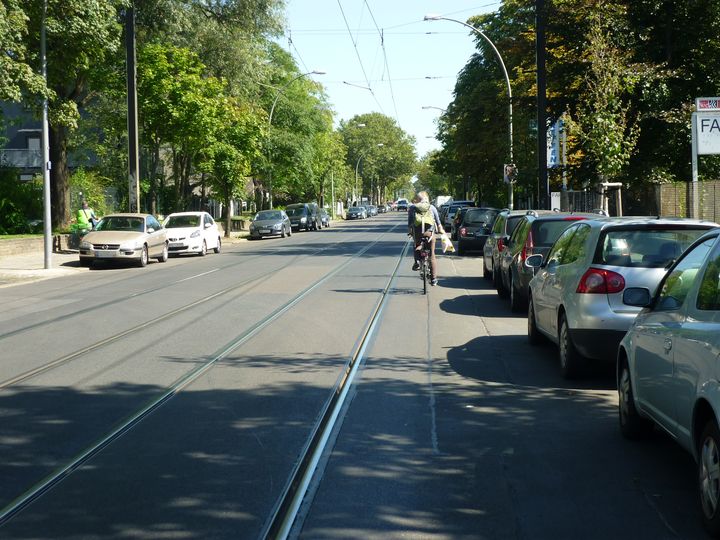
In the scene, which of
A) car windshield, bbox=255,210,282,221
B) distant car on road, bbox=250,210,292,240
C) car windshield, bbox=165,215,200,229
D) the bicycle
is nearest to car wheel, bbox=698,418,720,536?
the bicycle

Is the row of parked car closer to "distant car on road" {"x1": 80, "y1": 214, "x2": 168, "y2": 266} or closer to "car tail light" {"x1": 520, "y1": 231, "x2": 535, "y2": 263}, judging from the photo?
"car tail light" {"x1": 520, "y1": 231, "x2": 535, "y2": 263}

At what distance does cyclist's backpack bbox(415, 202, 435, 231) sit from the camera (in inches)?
706

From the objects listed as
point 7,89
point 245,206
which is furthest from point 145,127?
point 245,206

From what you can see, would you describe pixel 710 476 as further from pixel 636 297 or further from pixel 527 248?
pixel 527 248

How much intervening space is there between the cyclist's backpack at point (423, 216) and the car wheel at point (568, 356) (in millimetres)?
8753

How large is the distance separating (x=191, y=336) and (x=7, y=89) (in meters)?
11.4

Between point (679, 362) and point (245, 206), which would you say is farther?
point (245, 206)

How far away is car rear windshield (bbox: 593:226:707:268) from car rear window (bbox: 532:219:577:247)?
537 cm

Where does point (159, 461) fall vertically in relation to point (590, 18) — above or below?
below

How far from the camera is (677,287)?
6008mm

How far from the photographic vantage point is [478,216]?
30.2m

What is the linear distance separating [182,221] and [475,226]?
10.3 meters

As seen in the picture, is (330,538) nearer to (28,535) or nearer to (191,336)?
(28,535)

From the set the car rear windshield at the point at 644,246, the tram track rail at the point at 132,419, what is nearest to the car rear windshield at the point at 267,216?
the tram track rail at the point at 132,419
